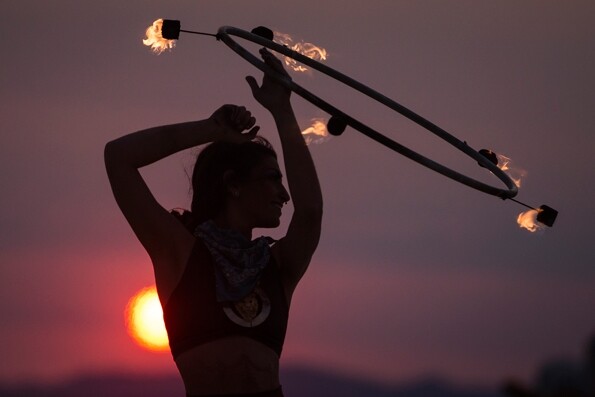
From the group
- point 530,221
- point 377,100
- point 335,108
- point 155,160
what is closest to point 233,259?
point 155,160

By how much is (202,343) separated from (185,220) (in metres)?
1.03

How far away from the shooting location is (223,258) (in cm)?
622

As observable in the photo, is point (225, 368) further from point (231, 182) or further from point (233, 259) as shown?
point (231, 182)

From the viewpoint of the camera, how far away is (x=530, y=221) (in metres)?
7.63

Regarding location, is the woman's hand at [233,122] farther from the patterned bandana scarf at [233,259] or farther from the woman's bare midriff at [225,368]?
the woman's bare midriff at [225,368]

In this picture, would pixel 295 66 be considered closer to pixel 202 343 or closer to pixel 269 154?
pixel 269 154

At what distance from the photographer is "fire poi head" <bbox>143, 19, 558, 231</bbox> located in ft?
21.7

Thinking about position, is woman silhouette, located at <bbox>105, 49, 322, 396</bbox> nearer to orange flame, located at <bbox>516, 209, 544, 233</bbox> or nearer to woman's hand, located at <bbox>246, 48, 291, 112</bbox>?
woman's hand, located at <bbox>246, 48, 291, 112</bbox>

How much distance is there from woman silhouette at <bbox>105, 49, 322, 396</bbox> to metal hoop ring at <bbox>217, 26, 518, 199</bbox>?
29 cm

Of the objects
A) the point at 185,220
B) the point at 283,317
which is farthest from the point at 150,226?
the point at 283,317

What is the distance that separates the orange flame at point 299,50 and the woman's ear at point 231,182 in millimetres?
1110

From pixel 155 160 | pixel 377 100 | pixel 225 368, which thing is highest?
pixel 377 100

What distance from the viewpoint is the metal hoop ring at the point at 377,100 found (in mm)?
6805

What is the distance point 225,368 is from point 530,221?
298 cm
